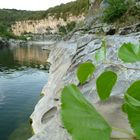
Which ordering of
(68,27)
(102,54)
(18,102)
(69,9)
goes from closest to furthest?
1. (102,54)
2. (18,102)
3. (68,27)
4. (69,9)

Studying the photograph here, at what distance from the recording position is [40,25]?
141m

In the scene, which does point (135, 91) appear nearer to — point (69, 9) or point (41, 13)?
point (69, 9)

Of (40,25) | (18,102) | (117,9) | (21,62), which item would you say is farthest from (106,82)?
(40,25)

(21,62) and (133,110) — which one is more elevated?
(133,110)

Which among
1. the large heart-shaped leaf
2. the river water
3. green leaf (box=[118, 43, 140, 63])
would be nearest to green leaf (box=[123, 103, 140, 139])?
the large heart-shaped leaf

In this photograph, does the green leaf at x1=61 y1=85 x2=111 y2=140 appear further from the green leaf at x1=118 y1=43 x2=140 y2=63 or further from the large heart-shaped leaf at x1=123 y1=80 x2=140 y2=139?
the green leaf at x1=118 y1=43 x2=140 y2=63

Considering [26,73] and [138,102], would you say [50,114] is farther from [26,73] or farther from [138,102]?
[26,73]

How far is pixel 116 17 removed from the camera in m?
18.7

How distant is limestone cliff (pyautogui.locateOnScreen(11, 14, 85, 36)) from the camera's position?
12824cm

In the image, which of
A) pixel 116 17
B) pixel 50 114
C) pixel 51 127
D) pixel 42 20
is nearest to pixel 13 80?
pixel 116 17

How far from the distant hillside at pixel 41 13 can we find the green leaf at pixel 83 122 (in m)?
94.0

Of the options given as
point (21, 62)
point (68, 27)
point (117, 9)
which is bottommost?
point (68, 27)

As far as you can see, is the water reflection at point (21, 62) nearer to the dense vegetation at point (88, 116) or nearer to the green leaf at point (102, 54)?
the green leaf at point (102, 54)

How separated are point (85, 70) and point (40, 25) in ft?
465
